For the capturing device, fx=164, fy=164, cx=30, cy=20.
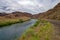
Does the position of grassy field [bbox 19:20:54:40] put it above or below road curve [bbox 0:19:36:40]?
above

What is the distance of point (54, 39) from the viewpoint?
722 inches

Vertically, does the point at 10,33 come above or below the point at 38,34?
below

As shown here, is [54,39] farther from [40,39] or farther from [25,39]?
[25,39]

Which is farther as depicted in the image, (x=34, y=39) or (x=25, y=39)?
(x=25, y=39)

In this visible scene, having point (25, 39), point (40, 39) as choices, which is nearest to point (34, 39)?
point (40, 39)

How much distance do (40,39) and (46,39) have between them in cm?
103

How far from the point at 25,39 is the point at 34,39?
1.97m

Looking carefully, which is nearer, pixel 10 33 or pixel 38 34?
pixel 38 34

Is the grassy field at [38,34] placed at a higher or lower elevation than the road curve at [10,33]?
higher

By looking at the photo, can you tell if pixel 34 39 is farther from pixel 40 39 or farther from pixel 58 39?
pixel 58 39

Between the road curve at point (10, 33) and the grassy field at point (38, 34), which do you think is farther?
the road curve at point (10, 33)

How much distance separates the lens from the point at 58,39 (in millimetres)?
18422

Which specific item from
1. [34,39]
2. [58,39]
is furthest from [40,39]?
[58,39]

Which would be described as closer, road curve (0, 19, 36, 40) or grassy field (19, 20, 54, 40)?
grassy field (19, 20, 54, 40)
